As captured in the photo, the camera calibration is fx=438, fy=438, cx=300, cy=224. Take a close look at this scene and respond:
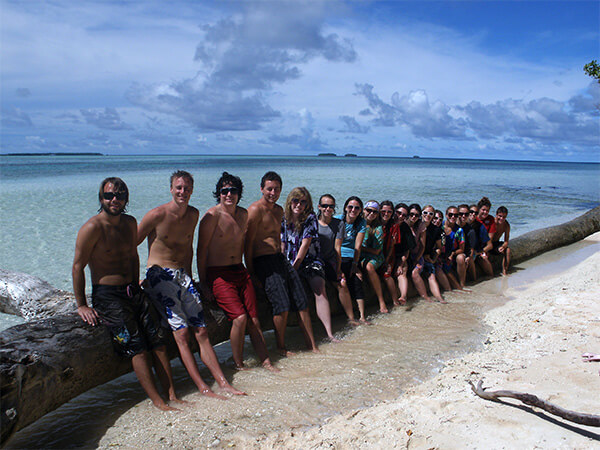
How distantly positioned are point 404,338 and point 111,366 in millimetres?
3433

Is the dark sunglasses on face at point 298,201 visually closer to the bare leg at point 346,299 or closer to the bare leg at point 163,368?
the bare leg at point 346,299

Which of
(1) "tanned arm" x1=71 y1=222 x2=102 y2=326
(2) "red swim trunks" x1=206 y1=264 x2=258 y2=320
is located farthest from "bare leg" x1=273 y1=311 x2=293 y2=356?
(1) "tanned arm" x1=71 y1=222 x2=102 y2=326

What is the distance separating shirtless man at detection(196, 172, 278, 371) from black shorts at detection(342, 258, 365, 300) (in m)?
1.79

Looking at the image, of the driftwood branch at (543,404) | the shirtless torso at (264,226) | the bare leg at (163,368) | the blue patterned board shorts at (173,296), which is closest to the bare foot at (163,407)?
the bare leg at (163,368)

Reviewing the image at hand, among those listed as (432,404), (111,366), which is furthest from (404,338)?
(111,366)

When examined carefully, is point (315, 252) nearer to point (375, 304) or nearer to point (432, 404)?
point (375, 304)

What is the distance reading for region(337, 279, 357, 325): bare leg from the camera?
6.08 m

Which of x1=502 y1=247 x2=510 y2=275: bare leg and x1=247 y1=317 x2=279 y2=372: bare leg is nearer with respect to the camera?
x1=247 y1=317 x2=279 y2=372: bare leg

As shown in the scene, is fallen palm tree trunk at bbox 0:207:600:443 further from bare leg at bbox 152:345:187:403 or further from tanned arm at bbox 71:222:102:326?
bare leg at bbox 152:345:187:403

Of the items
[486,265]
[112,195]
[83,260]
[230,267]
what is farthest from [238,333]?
[486,265]

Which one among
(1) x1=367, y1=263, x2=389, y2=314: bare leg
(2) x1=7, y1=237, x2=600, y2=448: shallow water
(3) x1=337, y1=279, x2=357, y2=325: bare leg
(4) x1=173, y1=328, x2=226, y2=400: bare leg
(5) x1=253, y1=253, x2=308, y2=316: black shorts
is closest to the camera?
(2) x1=7, y1=237, x2=600, y2=448: shallow water

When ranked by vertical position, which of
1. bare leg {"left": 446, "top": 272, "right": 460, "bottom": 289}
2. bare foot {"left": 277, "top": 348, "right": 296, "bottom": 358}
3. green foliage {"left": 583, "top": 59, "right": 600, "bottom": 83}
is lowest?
bare foot {"left": 277, "top": 348, "right": 296, "bottom": 358}

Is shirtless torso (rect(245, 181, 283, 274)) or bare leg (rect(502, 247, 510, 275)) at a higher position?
shirtless torso (rect(245, 181, 283, 274))

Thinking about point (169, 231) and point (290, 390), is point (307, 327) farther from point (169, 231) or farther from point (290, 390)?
point (169, 231)
